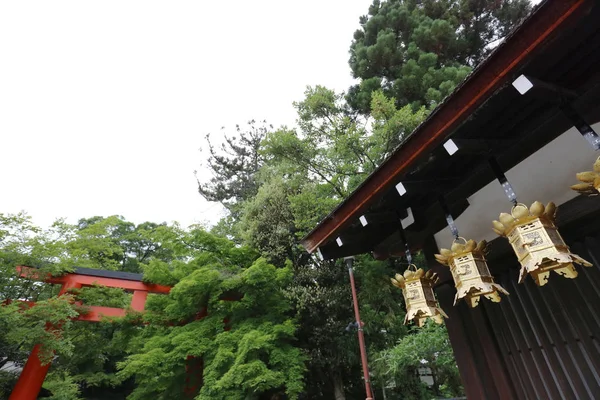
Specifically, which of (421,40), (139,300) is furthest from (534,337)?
(421,40)

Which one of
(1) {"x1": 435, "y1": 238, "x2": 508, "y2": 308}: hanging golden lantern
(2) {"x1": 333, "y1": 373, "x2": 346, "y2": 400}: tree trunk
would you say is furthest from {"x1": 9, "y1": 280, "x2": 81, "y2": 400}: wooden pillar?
(1) {"x1": 435, "y1": 238, "x2": 508, "y2": 308}: hanging golden lantern

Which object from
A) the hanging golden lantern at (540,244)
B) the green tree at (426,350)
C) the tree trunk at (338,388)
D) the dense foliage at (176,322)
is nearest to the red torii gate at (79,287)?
the dense foliage at (176,322)

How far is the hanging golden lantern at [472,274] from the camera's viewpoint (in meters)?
2.15

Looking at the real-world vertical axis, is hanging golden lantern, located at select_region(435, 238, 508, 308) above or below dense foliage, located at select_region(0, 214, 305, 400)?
below

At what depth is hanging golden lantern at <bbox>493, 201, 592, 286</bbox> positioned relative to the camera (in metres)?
1.75

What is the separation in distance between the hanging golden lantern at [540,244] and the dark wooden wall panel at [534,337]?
22.8 inches

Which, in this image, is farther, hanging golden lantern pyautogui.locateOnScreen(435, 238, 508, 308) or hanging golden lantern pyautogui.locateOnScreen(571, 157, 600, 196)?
hanging golden lantern pyautogui.locateOnScreen(435, 238, 508, 308)

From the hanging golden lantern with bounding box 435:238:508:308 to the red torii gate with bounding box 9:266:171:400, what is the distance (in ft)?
34.5

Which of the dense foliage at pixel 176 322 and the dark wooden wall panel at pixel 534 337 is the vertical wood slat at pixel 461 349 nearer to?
the dark wooden wall panel at pixel 534 337

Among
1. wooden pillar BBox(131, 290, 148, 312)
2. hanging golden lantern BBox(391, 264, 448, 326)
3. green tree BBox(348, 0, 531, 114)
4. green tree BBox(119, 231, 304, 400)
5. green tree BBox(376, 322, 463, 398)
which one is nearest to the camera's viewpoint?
hanging golden lantern BBox(391, 264, 448, 326)

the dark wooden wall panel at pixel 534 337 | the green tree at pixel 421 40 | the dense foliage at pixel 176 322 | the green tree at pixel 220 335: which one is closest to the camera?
the dark wooden wall panel at pixel 534 337

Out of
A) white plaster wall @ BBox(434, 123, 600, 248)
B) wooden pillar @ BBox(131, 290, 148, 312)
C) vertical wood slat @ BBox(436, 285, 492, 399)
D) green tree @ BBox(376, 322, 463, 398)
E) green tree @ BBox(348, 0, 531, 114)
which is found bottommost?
vertical wood slat @ BBox(436, 285, 492, 399)

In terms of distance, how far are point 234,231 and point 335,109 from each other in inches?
292

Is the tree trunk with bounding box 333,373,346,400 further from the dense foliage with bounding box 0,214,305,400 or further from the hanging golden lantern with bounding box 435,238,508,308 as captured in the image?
the hanging golden lantern with bounding box 435,238,508,308
